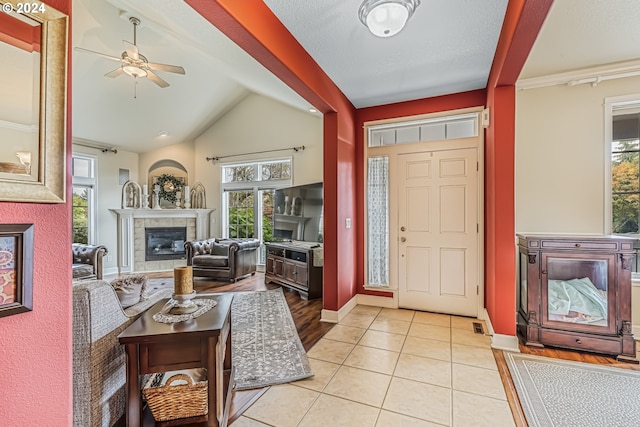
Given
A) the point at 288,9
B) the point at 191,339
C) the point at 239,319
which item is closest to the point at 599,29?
the point at 288,9

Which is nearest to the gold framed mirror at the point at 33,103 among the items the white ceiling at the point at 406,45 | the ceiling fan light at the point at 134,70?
the white ceiling at the point at 406,45

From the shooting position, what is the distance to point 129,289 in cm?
195

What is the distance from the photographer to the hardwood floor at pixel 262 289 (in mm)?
1877

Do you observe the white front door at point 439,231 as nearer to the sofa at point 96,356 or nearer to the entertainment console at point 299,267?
the entertainment console at point 299,267

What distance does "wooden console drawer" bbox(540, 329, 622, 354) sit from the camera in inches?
97.3

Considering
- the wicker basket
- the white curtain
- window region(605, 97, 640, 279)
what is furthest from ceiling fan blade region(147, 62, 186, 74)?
window region(605, 97, 640, 279)

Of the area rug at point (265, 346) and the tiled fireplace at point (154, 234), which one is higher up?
the tiled fireplace at point (154, 234)

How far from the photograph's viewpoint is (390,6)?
5.80 ft

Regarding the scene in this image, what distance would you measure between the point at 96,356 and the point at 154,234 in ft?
18.5

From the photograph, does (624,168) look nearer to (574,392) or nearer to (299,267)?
(574,392)

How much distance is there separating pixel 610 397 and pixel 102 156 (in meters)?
8.07

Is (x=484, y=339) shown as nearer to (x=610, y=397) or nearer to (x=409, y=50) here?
(x=610, y=397)

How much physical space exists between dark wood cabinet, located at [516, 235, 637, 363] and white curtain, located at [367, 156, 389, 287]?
1.54 metres

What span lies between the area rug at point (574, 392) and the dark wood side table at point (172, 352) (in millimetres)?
1865
